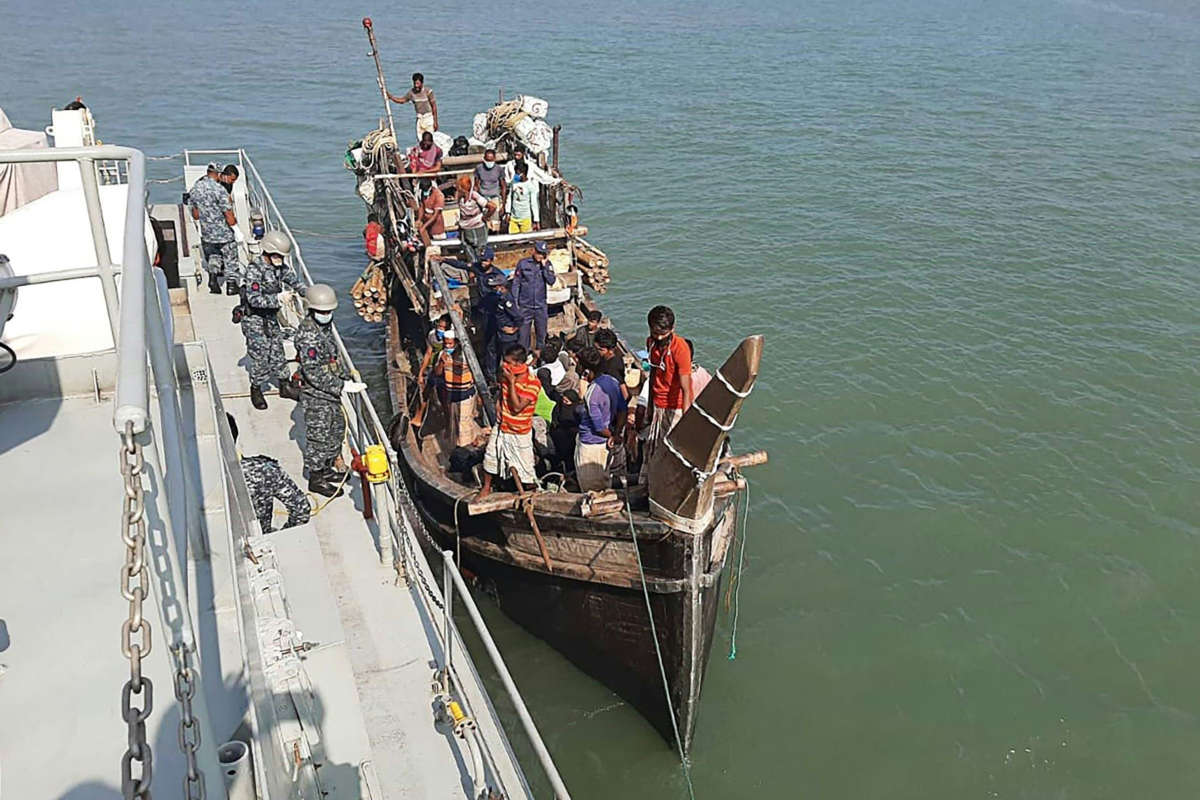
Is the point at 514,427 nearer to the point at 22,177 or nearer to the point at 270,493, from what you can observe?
the point at 270,493

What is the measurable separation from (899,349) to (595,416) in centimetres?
994

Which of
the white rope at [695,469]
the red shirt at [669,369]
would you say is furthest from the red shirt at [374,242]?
the white rope at [695,469]

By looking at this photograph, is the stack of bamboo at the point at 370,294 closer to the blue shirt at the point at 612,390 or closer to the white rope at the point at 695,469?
the blue shirt at the point at 612,390

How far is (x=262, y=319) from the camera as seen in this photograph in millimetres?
8969

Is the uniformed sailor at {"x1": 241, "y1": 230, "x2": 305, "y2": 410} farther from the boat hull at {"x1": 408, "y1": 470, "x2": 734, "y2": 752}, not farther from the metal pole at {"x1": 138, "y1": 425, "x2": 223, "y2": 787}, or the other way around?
the metal pole at {"x1": 138, "y1": 425, "x2": 223, "y2": 787}

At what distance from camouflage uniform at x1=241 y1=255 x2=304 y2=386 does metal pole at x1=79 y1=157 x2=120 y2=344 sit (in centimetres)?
489

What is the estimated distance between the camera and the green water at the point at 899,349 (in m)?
8.93

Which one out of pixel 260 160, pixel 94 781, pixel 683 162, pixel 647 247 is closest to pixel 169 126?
pixel 260 160

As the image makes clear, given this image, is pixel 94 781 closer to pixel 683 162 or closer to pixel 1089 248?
pixel 1089 248

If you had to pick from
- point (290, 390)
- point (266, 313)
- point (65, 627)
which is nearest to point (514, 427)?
point (290, 390)

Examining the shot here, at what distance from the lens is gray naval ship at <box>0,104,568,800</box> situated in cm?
245

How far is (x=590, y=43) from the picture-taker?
150 ft

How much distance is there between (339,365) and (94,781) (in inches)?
216

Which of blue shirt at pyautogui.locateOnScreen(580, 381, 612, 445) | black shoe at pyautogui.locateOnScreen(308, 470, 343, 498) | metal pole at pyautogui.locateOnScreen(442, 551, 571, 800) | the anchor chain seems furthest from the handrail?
the anchor chain
